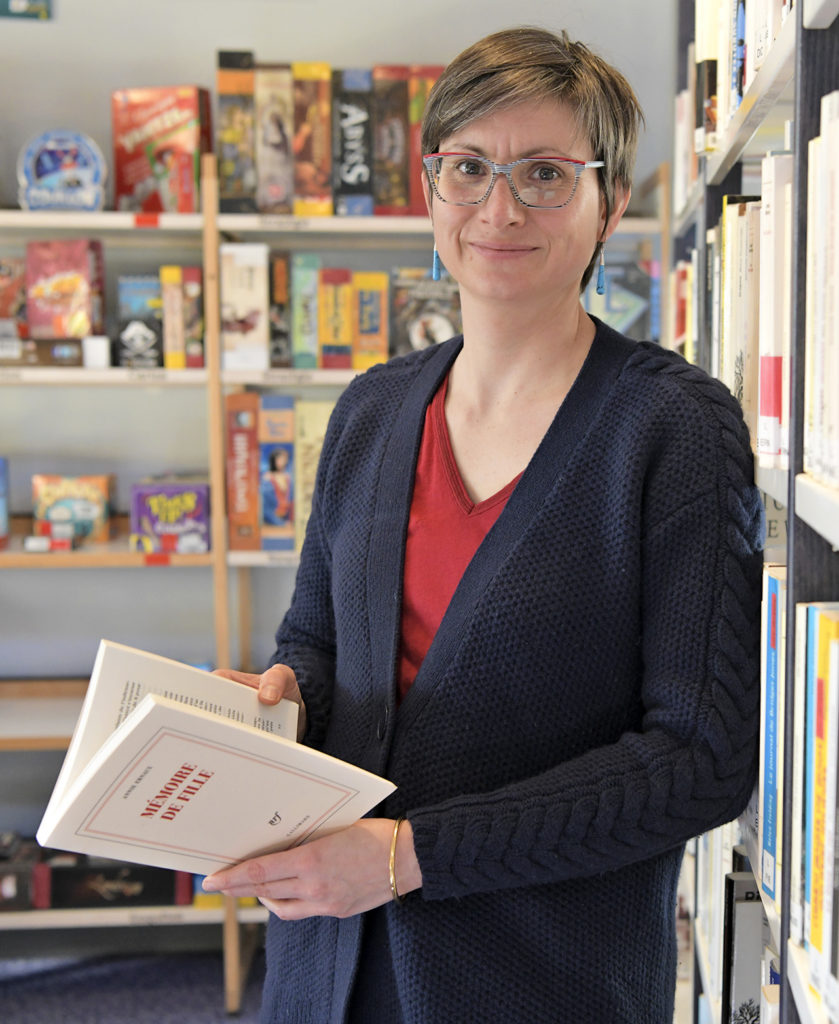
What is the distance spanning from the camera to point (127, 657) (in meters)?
1.06

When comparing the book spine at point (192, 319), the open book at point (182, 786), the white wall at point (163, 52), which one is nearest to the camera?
the open book at point (182, 786)

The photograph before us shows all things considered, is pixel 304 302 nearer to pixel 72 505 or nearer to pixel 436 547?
pixel 72 505

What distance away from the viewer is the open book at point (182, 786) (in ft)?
2.85

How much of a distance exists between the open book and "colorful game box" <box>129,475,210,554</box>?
165cm

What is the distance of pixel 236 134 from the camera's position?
8.57 ft

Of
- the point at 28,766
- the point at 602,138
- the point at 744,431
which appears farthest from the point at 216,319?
the point at 744,431

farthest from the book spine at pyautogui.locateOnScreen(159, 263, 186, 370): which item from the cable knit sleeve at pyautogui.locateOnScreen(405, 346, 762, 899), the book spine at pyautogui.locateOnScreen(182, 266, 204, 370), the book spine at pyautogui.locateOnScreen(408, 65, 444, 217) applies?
the cable knit sleeve at pyautogui.locateOnScreen(405, 346, 762, 899)

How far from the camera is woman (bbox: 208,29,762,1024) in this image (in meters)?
0.98

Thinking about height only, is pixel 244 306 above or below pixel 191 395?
above

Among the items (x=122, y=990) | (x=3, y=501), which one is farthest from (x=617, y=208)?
(x=122, y=990)

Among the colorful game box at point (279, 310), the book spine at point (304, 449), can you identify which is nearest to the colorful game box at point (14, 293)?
the colorful game box at point (279, 310)

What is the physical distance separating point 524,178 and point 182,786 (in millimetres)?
688

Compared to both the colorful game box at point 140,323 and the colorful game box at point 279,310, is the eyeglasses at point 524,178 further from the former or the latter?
the colorful game box at point 140,323

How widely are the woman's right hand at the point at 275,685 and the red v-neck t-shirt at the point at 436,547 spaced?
0.47 ft
